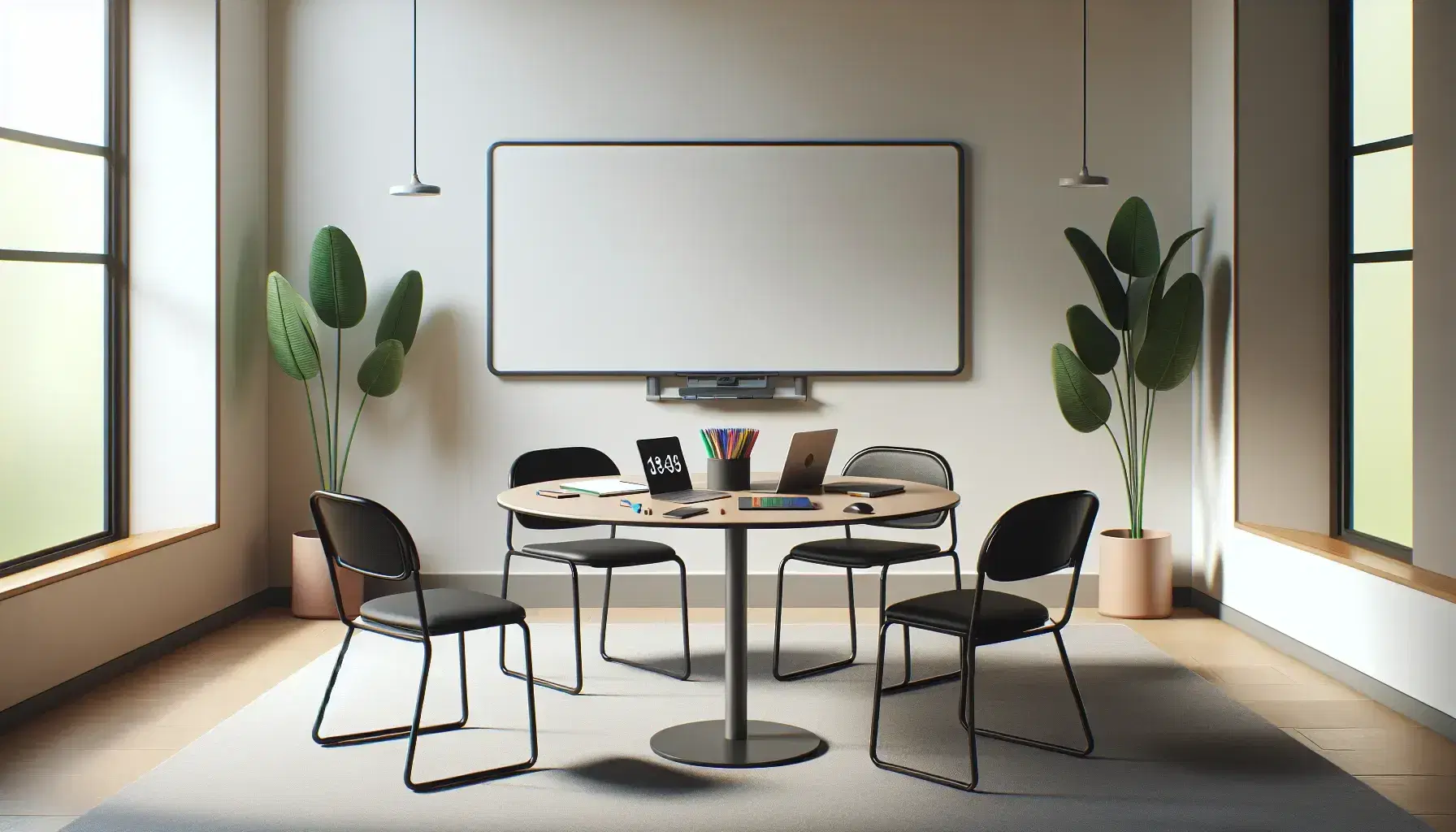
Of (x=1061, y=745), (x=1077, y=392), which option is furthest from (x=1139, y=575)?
(x=1061, y=745)

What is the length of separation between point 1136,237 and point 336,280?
11.8 feet

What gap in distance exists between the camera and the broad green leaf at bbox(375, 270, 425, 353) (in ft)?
18.4

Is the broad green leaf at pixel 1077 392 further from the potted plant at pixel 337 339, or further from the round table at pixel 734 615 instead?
the potted plant at pixel 337 339

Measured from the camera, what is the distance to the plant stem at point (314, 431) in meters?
5.60

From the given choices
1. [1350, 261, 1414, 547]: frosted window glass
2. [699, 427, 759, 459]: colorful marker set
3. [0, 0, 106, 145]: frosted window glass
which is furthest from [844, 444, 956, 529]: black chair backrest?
[0, 0, 106, 145]: frosted window glass

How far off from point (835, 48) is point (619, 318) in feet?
5.42

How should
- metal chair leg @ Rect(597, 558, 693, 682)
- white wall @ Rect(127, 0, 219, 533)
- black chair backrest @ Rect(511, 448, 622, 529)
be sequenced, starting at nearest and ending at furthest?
metal chair leg @ Rect(597, 558, 693, 682)
black chair backrest @ Rect(511, 448, 622, 529)
white wall @ Rect(127, 0, 219, 533)

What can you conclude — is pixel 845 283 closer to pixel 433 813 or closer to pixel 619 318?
pixel 619 318

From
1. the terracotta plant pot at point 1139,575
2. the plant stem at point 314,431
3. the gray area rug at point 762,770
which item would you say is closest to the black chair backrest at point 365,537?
the gray area rug at point 762,770

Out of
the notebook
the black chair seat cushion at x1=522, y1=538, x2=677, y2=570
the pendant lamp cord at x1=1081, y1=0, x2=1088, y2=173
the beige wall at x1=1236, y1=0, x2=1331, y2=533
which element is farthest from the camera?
the pendant lamp cord at x1=1081, y1=0, x2=1088, y2=173

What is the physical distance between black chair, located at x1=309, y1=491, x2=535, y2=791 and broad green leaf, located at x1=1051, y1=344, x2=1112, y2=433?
290 centimetres

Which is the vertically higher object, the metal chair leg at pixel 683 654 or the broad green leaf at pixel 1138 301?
the broad green leaf at pixel 1138 301

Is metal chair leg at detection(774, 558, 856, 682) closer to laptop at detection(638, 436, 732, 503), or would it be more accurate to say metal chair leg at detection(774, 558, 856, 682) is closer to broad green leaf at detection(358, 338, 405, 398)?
laptop at detection(638, 436, 732, 503)

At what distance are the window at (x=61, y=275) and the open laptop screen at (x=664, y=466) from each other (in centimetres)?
240
